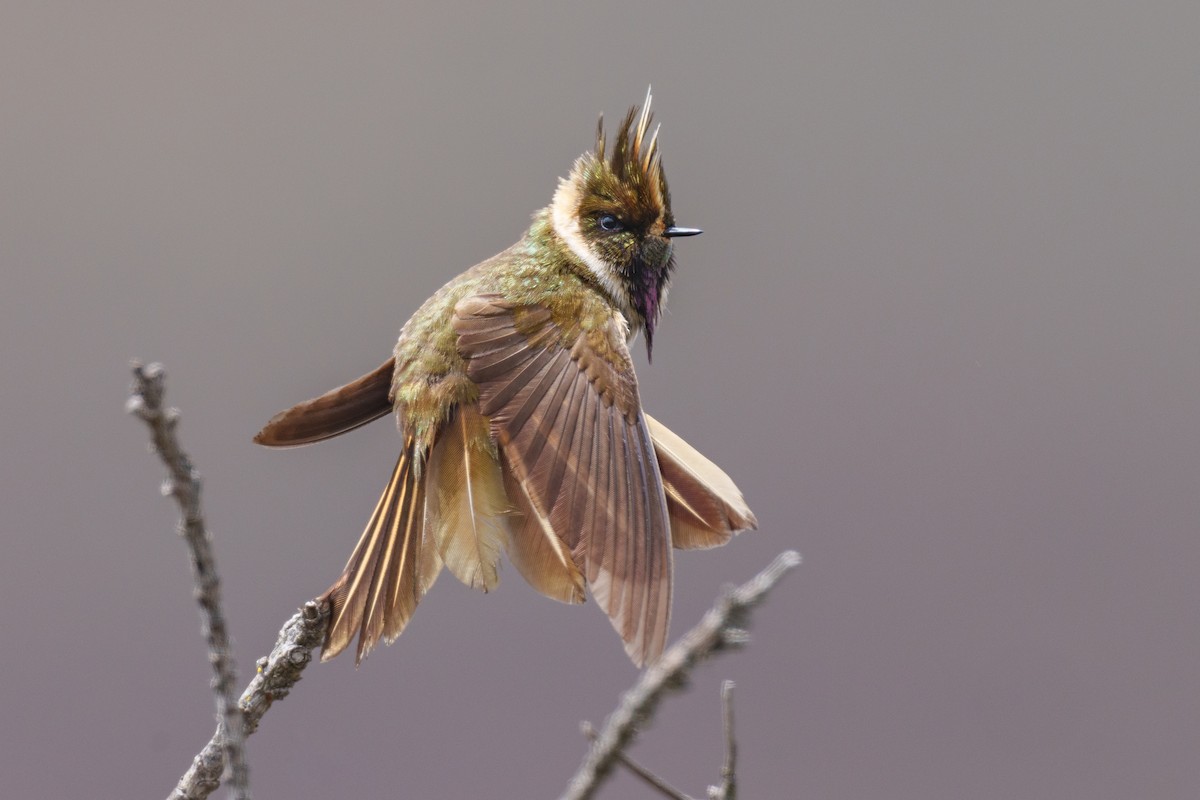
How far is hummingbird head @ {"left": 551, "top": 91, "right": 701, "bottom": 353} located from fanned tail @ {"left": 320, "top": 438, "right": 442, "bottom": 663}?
1.13 feet

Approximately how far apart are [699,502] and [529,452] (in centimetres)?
20

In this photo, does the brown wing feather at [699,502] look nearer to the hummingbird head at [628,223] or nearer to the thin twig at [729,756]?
the hummingbird head at [628,223]

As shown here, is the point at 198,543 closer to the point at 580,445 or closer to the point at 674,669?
the point at 674,669

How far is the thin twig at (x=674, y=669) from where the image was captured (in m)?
0.49

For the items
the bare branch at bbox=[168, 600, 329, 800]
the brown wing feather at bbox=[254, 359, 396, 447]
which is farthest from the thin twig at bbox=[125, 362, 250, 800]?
the brown wing feather at bbox=[254, 359, 396, 447]

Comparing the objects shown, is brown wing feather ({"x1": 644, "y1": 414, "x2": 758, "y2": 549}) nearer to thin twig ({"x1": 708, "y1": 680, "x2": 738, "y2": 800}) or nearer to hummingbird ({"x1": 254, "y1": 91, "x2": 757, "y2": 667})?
→ hummingbird ({"x1": 254, "y1": 91, "x2": 757, "y2": 667})

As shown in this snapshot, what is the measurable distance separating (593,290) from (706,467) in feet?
0.82

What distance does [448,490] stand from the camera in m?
1.15

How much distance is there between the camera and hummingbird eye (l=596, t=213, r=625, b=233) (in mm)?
1375

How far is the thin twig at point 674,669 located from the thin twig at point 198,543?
0.19 m

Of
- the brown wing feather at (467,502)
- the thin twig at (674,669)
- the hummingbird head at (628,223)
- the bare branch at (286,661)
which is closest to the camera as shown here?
the thin twig at (674,669)

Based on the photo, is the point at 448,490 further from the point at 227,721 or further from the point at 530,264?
the point at 227,721

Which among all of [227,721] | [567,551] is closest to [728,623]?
[227,721]

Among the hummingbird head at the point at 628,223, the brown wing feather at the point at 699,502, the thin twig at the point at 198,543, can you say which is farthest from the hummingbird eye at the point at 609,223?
the thin twig at the point at 198,543
